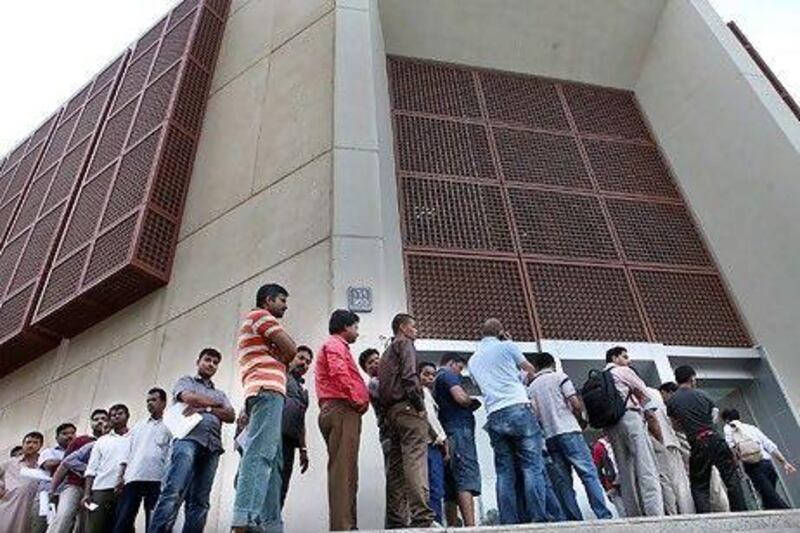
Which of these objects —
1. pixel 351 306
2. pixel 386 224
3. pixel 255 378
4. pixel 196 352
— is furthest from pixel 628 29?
pixel 255 378

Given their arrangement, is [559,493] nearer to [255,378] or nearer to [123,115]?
[255,378]

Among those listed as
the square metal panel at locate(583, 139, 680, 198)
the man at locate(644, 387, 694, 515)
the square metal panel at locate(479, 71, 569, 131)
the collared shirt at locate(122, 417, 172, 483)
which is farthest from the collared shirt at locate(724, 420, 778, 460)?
the square metal panel at locate(479, 71, 569, 131)

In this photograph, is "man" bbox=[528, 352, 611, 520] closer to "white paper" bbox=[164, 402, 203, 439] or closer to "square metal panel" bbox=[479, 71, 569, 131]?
"white paper" bbox=[164, 402, 203, 439]

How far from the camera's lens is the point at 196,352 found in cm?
711

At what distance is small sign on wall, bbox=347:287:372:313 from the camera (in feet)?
20.2

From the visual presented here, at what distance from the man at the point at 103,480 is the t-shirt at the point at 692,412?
14.2 feet

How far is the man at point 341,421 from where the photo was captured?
396 cm

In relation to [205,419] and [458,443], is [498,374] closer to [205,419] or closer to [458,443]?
[458,443]

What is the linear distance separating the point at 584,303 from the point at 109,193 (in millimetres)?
7159

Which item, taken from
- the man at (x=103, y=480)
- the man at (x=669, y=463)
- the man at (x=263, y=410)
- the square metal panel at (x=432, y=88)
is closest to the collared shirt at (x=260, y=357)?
the man at (x=263, y=410)

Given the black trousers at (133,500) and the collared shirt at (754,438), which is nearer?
the black trousers at (133,500)

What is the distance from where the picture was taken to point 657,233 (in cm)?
1025

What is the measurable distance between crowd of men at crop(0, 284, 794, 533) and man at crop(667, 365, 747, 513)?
11mm

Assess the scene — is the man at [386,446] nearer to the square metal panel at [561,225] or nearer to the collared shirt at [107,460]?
the collared shirt at [107,460]
